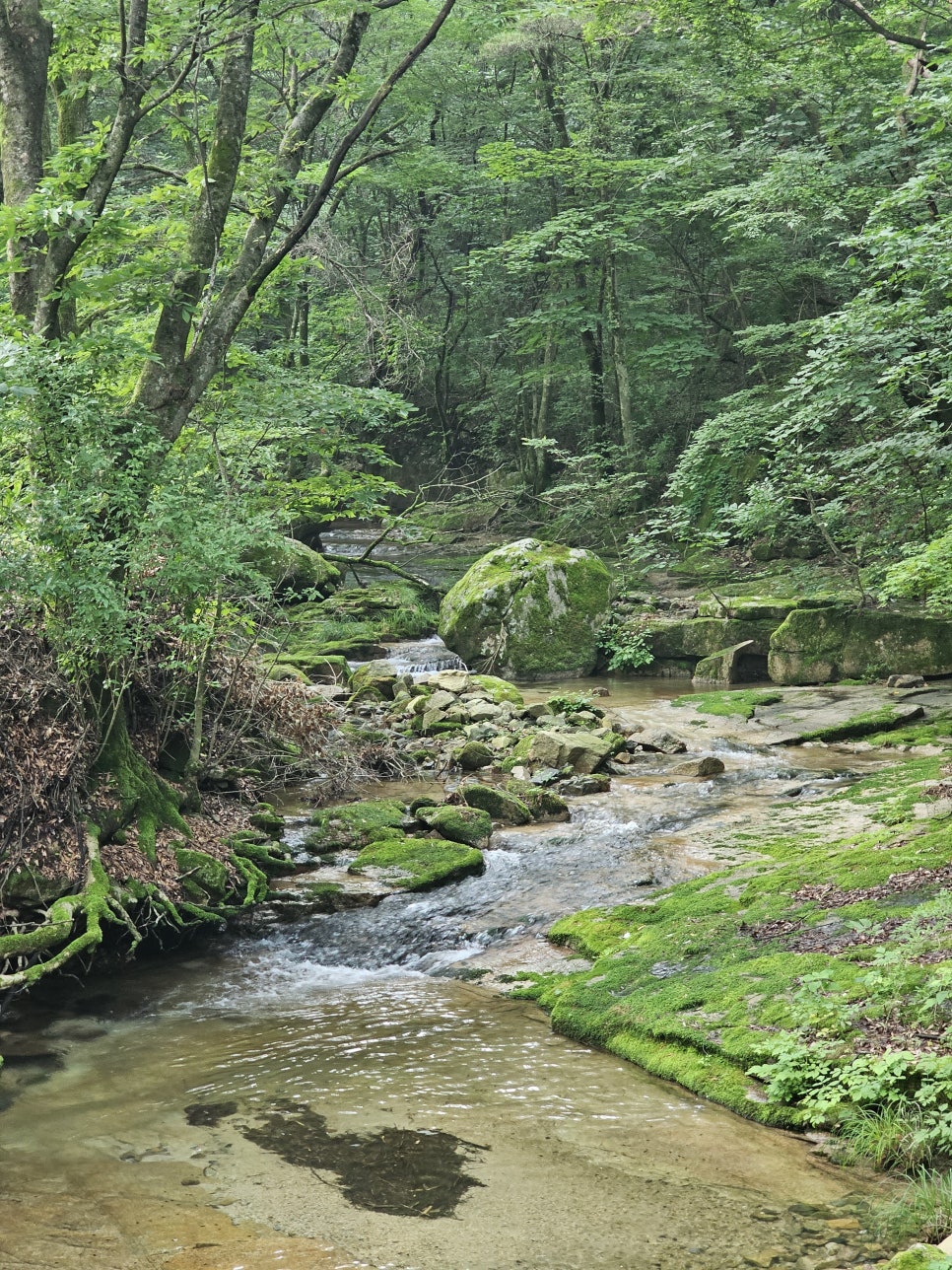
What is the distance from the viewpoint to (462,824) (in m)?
8.83

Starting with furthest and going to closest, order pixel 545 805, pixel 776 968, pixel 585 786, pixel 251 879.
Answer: pixel 585 786 < pixel 545 805 < pixel 251 879 < pixel 776 968

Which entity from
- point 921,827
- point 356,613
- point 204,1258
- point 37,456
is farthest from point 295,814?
point 356,613

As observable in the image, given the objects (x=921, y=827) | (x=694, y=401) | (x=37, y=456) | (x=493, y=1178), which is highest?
(x=694, y=401)

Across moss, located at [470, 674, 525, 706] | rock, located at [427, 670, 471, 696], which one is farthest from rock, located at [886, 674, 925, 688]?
rock, located at [427, 670, 471, 696]

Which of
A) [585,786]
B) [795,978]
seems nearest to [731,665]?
[585,786]

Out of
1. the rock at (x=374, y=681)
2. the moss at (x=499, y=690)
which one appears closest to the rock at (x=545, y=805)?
the moss at (x=499, y=690)

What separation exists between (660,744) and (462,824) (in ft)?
12.4

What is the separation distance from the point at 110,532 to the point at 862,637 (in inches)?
417

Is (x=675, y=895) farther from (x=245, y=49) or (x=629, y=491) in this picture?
(x=629, y=491)

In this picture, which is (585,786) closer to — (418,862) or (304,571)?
(418,862)

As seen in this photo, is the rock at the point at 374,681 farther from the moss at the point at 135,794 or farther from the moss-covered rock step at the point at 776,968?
the moss-covered rock step at the point at 776,968

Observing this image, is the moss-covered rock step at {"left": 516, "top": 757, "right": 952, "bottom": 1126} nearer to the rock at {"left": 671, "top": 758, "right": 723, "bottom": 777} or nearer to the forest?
the forest

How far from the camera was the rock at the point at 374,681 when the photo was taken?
47.3 ft

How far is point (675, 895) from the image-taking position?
6996mm
